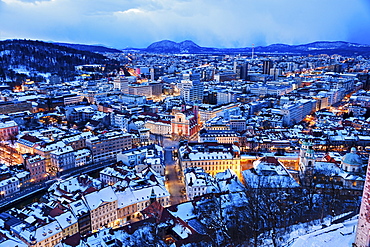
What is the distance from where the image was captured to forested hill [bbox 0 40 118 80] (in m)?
87.3

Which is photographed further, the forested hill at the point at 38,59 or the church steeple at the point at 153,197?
the forested hill at the point at 38,59

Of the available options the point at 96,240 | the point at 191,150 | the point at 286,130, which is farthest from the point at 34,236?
the point at 286,130

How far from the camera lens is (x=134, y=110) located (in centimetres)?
4878

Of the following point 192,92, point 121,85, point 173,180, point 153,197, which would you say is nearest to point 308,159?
point 173,180

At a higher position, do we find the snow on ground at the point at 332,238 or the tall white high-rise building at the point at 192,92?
the snow on ground at the point at 332,238

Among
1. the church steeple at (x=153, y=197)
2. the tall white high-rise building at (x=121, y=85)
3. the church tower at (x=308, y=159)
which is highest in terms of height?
the tall white high-rise building at (x=121, y=85)

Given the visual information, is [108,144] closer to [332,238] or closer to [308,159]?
[308,159]

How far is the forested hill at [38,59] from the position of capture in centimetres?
8731

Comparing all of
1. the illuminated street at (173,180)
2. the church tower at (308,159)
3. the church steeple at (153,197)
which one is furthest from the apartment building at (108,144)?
the church tower at (308,159)

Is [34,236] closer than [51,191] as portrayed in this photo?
Yes

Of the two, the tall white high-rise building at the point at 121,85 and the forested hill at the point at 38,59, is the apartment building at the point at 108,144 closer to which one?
the tall white high-rise building at the point at 121,85

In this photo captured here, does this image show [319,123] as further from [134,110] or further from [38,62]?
[38,62]

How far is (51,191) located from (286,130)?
2583 centimetres

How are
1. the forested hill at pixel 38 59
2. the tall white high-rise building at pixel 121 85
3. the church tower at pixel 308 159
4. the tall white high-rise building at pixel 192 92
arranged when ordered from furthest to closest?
1. the forested hill at pixel 38 59
2. the tall white high-rise building at pixel 121 85
3. the tall white high-rise building at pixel 192 92
4. the church tower at pixel 308 159
